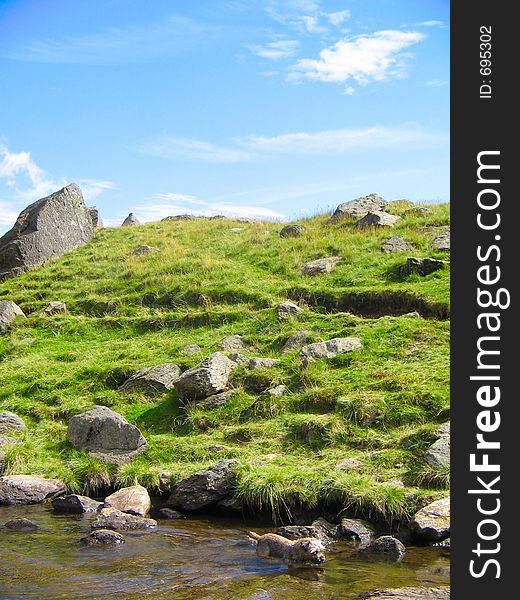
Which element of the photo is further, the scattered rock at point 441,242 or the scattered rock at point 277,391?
the scattered rock at point 441,242

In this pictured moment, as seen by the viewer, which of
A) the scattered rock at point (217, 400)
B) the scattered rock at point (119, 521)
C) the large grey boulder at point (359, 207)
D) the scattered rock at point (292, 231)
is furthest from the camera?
the large grey boulder at point (359, 207)

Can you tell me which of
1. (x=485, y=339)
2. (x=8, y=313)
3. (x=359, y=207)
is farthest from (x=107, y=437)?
(x=359, y=207)

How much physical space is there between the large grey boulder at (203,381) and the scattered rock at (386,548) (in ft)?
23.3

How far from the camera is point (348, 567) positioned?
369 inches

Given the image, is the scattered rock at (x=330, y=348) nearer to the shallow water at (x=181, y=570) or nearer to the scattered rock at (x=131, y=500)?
the scattered rock at (x=131, y=500)

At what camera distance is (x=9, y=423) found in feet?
53.8

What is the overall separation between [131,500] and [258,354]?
7.43 m

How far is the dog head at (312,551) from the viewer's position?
9.48 m

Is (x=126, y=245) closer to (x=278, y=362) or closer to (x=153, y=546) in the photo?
(x=278, y=362)

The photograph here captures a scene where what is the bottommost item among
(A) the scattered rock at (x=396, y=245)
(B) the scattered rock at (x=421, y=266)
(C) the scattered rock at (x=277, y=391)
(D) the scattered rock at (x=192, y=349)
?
(C) the scattered rock at (x=277, y=391)

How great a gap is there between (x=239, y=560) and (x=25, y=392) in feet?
36.6

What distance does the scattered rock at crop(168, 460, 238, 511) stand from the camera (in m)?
12.3

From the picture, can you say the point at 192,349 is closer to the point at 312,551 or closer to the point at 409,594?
the point at 312,551

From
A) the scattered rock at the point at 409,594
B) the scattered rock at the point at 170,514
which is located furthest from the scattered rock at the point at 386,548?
the scattered rock at the point at 170,514
